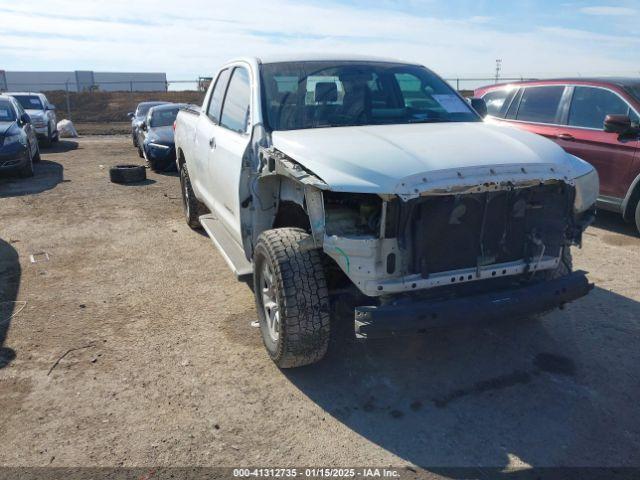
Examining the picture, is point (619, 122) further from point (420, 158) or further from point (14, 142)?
point (14, 142)

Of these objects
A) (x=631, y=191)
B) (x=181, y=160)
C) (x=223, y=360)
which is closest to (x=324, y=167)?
(x=223, y=360)

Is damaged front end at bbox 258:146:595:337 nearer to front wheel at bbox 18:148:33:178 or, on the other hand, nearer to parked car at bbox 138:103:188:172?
parked car at bbox 138:103:188:172

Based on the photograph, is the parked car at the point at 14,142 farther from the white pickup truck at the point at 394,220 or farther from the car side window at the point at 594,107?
the car side window at the point at 594,107

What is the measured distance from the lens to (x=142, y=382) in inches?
141

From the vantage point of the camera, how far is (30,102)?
57.5 ft

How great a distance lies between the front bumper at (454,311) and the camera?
2932 mm

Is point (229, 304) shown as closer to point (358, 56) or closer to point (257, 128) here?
point (257, 128)

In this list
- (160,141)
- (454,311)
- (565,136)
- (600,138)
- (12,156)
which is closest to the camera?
(454,311)

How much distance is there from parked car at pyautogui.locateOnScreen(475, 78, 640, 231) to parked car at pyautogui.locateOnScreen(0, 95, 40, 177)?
30.1 feet

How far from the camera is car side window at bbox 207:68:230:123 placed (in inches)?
207

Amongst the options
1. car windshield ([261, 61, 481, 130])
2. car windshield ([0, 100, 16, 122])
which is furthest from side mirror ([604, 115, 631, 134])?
car windshield ([0, 100, 16, 122])

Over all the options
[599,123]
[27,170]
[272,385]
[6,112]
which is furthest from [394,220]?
[6,112]

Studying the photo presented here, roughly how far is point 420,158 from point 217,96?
3.00m

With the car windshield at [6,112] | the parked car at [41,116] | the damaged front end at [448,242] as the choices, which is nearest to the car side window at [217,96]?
the damaged front end at [448,242]
